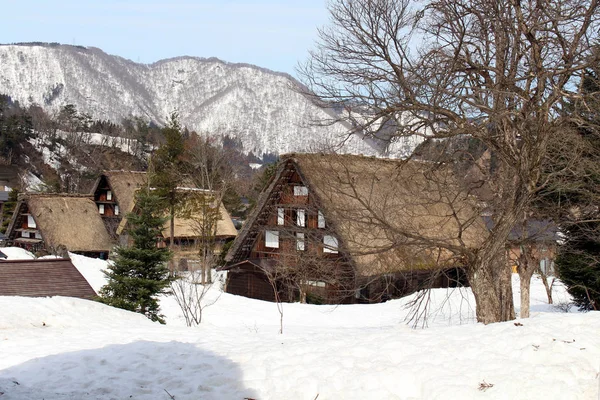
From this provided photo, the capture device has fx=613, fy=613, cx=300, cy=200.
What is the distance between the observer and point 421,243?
9516mm

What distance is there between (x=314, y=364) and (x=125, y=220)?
31706 millimetres

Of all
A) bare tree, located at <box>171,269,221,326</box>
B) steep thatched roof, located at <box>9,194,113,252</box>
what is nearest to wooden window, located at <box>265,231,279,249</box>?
bare tree, located at <box>171,269,221,326</box>

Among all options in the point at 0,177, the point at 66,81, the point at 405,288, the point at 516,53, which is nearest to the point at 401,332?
the point at 516,53

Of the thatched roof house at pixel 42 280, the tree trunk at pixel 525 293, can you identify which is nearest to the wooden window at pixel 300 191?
the thatched roof house at pixel 42 280

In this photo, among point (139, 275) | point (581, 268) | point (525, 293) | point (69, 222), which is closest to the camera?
point (525, 293)

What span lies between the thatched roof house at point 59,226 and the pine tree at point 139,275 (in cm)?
1822

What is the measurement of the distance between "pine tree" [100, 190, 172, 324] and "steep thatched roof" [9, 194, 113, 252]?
18953 mm

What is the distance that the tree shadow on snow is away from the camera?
6957 mm

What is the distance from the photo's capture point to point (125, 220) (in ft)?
123

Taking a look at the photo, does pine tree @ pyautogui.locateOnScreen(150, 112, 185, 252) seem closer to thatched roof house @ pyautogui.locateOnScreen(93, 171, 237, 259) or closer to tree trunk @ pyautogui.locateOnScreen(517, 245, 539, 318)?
thatched roof house @ pyautogui.locateOnScreen(93, 171, 237, 259)

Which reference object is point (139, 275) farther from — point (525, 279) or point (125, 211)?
point (125, 211)

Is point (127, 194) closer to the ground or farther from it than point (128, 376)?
farther from it

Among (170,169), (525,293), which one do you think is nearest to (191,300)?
(525,293)

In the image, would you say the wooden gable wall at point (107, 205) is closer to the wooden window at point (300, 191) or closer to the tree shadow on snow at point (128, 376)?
the wooden window at point (300, 191)
